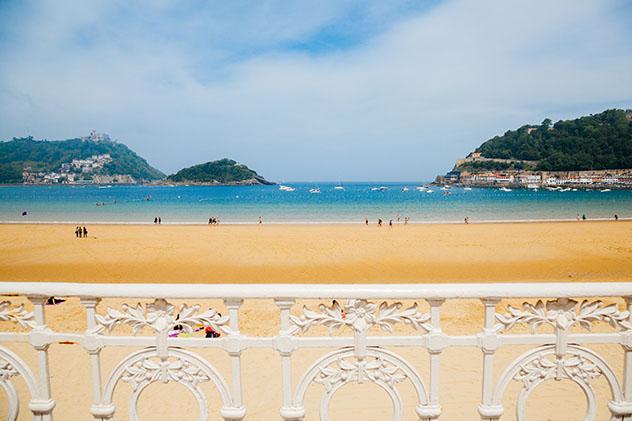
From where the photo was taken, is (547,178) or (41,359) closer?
(41,359)

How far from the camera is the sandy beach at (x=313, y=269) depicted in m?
3.86

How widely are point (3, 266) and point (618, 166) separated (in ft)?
481

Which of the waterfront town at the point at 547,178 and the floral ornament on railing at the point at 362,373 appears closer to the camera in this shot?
the floral ornament on railing at the point at 362,373

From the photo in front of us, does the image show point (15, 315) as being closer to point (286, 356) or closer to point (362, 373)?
point (286, 356)

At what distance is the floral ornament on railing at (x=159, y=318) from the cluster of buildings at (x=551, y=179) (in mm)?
124724

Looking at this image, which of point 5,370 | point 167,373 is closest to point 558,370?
point 167,373

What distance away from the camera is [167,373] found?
1886 millimetres

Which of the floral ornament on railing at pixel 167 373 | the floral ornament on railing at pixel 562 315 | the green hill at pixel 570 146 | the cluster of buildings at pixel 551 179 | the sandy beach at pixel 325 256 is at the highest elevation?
the green hill at pixel 570 146

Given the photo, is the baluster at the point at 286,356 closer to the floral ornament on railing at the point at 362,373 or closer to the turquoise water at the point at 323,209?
the floral ornament on railing at the point at 362,373

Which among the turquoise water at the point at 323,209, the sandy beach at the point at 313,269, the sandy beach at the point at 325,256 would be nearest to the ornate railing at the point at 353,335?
the sandy beach at the point at 313,269

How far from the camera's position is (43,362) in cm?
198

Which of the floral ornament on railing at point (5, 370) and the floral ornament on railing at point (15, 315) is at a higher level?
the floral ornament on railing at point (15, 315)

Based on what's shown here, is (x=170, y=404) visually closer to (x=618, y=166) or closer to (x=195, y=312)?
(x=195, y=312)

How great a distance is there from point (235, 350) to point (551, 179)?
13966cm
